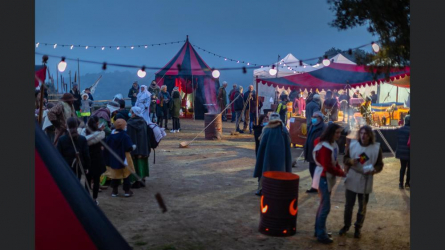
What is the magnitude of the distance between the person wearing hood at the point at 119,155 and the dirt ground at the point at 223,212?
0.24 metres

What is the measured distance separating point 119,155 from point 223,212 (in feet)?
5.98

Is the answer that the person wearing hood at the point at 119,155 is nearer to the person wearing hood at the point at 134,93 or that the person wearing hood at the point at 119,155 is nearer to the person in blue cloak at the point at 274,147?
the person in blue cloak at the point at 274,147

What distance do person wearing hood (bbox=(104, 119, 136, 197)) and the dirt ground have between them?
235mm

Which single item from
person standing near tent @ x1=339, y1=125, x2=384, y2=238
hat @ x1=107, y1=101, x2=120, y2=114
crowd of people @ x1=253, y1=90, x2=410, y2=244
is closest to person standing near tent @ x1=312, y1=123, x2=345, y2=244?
crowd of people @ x1=253, y1=90, x2=410, y2=244

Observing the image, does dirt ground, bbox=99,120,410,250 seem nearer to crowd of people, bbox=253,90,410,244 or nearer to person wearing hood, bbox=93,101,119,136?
crowd of people, bbox=253,90,410,244

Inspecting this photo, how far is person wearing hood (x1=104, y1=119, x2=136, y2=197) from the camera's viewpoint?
7383 mm

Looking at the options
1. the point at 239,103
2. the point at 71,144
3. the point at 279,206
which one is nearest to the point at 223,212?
the point at 279,206

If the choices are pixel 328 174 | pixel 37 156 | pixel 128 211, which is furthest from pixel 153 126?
pixel 37 156

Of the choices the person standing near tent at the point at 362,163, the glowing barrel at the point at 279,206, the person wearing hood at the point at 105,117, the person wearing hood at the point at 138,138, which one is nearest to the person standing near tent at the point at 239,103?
the person wearing hood at the point at 105,117

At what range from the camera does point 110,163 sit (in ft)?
25.0

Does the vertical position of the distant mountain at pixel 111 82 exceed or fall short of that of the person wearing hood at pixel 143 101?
it exceeds it

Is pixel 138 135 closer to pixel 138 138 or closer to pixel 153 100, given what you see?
pixel 138 138

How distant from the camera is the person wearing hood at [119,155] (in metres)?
7.38

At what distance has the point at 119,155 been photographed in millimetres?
7363
